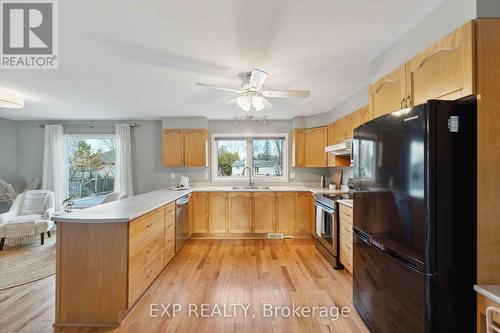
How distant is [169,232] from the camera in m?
2.97

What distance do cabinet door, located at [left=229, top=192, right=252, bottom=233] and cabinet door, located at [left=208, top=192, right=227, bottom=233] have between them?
112 mm

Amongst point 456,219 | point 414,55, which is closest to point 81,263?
point 456,219

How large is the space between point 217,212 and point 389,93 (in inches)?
128

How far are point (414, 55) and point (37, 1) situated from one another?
8.47 feet

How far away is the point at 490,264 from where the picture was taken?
112 cm

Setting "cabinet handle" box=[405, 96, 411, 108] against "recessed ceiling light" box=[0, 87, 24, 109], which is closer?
"cabinet handle" box=[405, 96, 411, 108]

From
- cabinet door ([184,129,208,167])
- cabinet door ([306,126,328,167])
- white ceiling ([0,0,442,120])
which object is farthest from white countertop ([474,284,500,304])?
cabinet door ([184,129,208,167])

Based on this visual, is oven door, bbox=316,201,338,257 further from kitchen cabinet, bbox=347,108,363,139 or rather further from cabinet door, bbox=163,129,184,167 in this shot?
cabinet door, bbox=163,129,184,167

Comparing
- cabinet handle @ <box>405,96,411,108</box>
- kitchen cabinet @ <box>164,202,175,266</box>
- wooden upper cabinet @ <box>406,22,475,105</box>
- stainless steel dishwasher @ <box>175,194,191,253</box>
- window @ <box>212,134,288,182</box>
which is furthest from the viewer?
window @ <box>212,134,288,182</box>

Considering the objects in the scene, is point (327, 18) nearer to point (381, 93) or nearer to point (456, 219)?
point (381, 93)

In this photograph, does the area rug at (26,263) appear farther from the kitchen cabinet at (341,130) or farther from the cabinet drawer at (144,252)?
the kitchen cabinet at (341,130)

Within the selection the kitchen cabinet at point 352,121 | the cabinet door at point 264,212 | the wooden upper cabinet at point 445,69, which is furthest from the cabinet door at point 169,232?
the wooden upper cabinet at point 445,69

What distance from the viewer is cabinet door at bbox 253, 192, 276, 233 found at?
4.12 metres

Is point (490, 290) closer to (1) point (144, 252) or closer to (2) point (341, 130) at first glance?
(1) point (144, 252)
